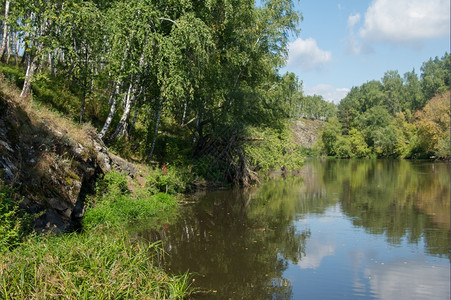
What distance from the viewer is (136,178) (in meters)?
15.4

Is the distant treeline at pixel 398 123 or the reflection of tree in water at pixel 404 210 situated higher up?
the distant treeline at pixel 398 123

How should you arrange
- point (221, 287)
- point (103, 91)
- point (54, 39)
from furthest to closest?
1. point (103, 91)
2. point (54, 39)
3. point (221, 287)

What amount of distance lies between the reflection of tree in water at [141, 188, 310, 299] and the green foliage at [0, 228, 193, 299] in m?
1.41

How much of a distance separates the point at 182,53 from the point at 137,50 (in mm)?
1930

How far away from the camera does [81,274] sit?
515 centimetres

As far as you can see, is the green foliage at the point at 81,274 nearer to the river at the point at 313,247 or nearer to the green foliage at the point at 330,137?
the river at the point at 313,247

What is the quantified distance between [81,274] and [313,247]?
23.1 ft

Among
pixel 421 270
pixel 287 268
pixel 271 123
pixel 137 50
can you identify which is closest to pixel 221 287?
pixel 287 268

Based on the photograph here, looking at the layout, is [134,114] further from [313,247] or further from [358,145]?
[358,145]

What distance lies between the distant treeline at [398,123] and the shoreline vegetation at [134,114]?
37608mm

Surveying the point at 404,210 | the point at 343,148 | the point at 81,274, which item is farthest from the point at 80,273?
the point at 343,148

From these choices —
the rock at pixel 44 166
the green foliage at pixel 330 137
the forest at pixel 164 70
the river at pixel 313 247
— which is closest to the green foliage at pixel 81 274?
the river at pixel 313 247

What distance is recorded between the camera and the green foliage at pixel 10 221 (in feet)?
20.0

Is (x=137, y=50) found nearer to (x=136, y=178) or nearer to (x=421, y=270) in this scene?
(x=136, y=178)
